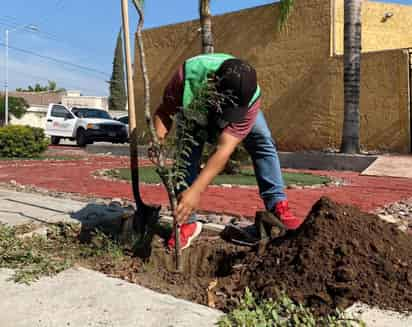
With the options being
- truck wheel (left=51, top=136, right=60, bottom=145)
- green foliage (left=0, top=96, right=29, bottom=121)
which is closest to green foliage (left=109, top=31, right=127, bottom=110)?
green foliage (left=0, top=96, right=29, bottom=121)

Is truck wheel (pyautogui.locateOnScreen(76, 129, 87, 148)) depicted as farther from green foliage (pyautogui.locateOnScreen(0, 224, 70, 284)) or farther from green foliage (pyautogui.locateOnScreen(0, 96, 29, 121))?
green foliage (pyautogui.locateOnScreen(0, 96, 29, 121))

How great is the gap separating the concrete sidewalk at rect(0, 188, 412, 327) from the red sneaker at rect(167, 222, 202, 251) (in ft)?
1.72

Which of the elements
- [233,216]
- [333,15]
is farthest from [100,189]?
[333,15]

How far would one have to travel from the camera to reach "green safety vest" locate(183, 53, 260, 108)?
9.00 feet

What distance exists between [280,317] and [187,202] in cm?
74

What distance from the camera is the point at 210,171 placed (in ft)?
8.02

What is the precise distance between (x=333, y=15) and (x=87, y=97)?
166 ft

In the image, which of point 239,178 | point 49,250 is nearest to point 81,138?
point 239,178

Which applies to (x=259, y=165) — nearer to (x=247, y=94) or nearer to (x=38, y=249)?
(x=247, y=94)

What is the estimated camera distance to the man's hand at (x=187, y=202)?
2.47 metres

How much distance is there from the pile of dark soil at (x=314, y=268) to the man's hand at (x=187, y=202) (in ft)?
1.31

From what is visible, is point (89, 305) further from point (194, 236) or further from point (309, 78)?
point (309, 78)

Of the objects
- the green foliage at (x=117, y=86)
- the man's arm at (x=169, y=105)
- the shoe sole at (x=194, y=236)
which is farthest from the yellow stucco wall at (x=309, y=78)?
the green foliage at (x=117, y=86)

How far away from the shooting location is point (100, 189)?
6922mm
